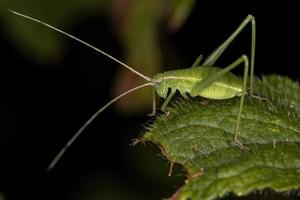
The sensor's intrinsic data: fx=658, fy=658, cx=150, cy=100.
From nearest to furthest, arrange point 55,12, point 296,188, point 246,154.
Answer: point 296,188 → point 246,154 → point 55,12

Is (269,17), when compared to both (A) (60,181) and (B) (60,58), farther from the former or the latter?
(A) (60,181)

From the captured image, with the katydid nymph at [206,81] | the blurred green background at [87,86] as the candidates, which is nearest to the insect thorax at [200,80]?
the katydid nymph at [206,81]

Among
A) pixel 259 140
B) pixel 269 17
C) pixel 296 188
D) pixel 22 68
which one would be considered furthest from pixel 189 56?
pixel 296 188

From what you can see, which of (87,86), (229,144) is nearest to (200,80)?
(229,144)

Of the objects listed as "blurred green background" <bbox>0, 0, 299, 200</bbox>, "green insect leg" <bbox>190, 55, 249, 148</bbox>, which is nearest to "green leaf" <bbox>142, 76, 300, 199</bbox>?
"green insect leg" <bbox>190, 55, 249, 148</bbox>

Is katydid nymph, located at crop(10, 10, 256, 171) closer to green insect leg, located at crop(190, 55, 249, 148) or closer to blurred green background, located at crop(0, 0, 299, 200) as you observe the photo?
green insect leg, located at crop(190, 55, 249, 148)
